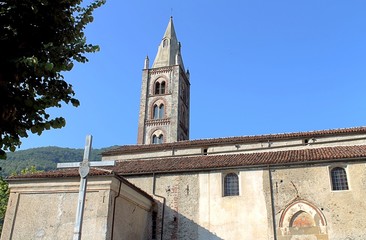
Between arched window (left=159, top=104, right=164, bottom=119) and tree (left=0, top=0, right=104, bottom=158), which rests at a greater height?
arched window (left=159, top=104, right=164, bottom=119)

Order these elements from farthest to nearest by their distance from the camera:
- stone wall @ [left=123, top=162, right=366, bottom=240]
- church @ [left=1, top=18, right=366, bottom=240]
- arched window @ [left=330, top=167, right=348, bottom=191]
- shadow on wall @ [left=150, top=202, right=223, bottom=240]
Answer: shadow on wall @ [left=150, top=202, right=223, bottom=240] → arched window @ [left=330, top=167, right=348, bottom=191] → stone wall @ [left=123, top=162, right=366, bottom=240] → church @ [left=1, top=18, right=366, bottom=240]

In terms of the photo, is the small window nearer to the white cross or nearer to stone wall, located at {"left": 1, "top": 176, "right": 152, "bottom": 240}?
stone wall, located at {"left": 1, "top": 176, "right": 152, "bottom": 240}

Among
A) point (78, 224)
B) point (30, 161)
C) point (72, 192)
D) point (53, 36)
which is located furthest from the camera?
point (30, 161)

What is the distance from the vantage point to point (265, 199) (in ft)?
63.8

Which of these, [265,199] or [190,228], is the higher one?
[265,199]

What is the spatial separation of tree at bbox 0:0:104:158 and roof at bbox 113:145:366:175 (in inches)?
562

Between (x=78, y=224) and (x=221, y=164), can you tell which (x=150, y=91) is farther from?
(x=78, y=224)

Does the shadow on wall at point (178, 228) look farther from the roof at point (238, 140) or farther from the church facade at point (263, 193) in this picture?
the roof at point (238, 140)

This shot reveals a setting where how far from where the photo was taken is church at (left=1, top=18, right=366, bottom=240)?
17.4 metres

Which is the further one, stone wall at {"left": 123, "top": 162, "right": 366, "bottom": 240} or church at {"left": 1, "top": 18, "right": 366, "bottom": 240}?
stone wall at {"left": 123, "top": 162, "right": 366, "bottom": 240}

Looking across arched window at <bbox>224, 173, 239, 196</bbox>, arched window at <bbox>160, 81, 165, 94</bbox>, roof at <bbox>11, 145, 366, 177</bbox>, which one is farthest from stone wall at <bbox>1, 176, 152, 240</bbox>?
arched window at <bbox>160, 81, 165, 94</bbox>

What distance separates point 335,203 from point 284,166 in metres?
3.02

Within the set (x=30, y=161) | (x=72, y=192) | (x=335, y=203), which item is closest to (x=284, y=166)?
(x=335, y=203)

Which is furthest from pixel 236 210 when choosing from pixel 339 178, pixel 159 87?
pixel 159 87
